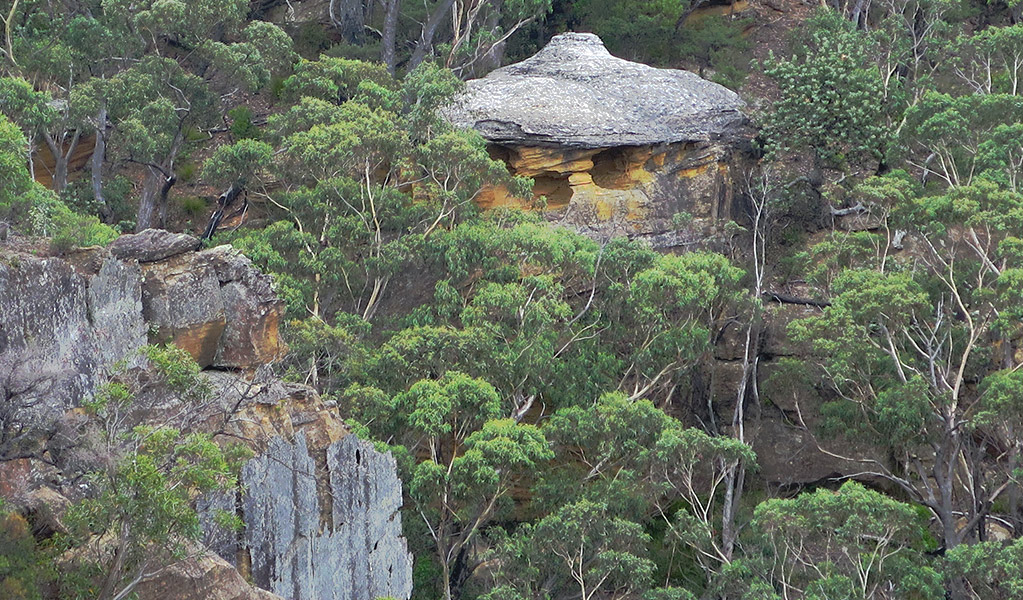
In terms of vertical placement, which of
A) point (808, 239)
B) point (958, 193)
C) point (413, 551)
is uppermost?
point (958, 193)

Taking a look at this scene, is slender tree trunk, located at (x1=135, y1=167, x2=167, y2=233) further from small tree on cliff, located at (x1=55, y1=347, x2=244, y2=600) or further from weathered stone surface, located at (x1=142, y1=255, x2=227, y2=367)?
small tree on cliff, located at (x1=55, y1=347, x2=244, y2=600)

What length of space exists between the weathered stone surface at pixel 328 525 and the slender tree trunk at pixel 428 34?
1791cm

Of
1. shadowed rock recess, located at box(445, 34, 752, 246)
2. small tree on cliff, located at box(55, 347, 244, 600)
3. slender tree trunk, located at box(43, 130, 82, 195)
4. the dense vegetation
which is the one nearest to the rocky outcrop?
the dense vegetation

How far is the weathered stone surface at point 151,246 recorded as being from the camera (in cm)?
2702

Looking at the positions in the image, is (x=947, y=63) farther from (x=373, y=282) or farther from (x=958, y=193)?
(x=373, y=282)

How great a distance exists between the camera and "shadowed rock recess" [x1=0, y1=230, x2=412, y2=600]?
24500mm

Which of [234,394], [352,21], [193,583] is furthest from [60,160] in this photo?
[193,583]

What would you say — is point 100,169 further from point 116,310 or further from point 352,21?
point 116,310

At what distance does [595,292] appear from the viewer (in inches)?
1399

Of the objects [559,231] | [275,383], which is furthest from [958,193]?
[275,383]

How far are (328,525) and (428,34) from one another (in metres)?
20.1

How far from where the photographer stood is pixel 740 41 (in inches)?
1880

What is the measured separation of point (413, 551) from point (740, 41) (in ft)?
72.0

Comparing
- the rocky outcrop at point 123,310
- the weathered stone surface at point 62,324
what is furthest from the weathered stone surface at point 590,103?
the weathered stone surface at point 62,324
